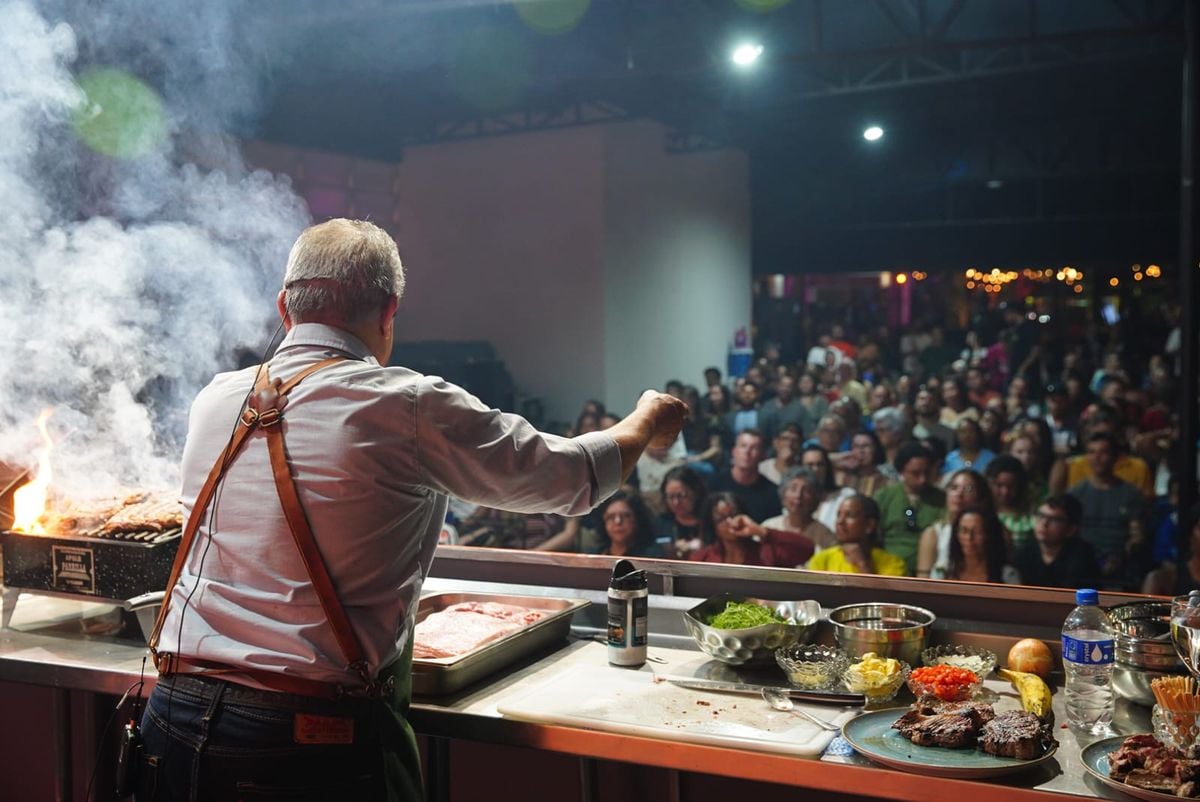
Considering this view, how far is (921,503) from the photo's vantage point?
557 centimetres

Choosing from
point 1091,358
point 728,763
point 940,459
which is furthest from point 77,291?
point 1091,358

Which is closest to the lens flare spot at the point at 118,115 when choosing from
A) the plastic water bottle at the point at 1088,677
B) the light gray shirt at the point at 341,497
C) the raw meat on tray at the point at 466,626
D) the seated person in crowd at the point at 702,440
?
the seated person in crowd at the point at 702,440

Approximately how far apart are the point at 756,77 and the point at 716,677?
378 inches

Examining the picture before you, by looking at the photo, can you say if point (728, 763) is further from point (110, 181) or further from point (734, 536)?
point (110, 181)

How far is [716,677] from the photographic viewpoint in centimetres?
247

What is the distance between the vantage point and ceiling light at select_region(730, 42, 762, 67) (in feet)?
27.7

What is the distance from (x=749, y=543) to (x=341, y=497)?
3.36 meters

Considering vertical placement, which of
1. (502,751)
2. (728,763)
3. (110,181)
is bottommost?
(502,751)

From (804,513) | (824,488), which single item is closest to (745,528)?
(804,513)

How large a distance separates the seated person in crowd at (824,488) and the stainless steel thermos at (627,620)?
2.87 m

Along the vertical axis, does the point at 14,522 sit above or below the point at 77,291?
below

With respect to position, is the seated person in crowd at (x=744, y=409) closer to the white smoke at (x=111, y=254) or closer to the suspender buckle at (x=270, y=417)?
the white smoke at (x=111, y=254)

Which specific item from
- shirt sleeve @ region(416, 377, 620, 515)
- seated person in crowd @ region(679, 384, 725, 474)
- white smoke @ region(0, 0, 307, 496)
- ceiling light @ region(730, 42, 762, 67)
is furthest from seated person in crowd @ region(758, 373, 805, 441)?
shirt sleeve @ region(416, 377, 620, 515)

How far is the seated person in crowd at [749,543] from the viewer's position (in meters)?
4.96
